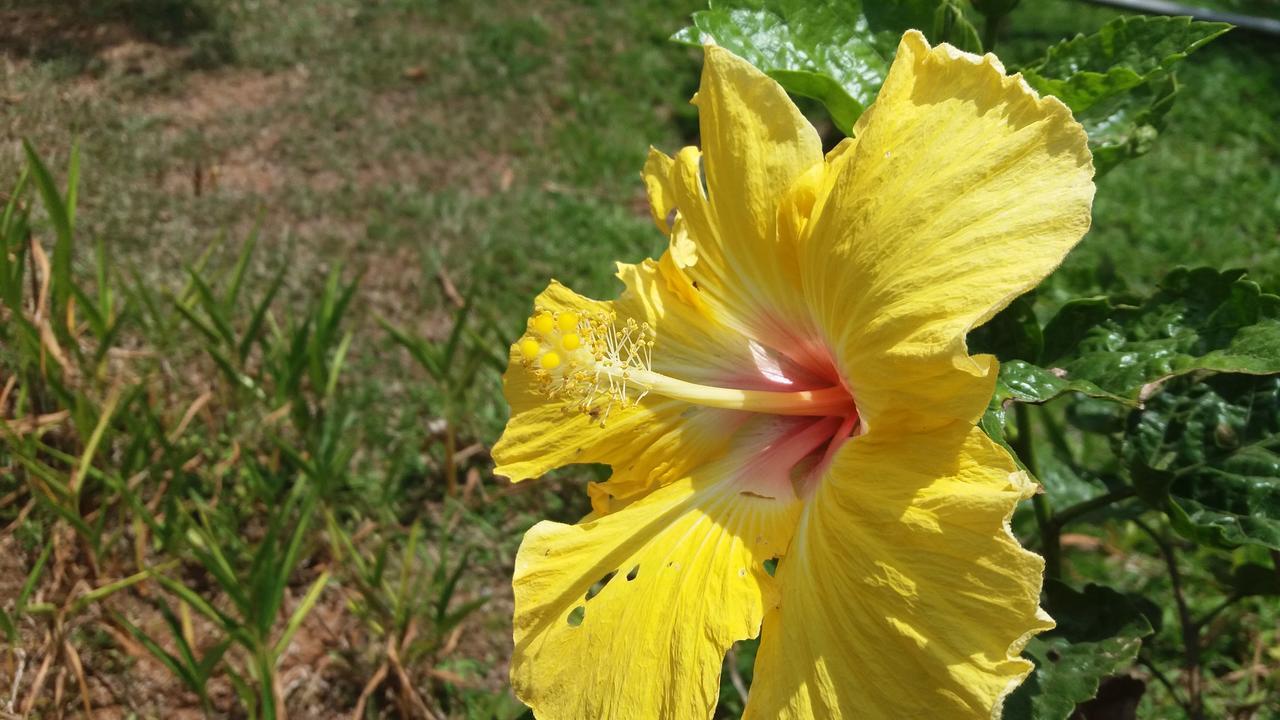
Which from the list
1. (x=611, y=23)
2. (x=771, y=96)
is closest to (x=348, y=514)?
(x=771, y=96)

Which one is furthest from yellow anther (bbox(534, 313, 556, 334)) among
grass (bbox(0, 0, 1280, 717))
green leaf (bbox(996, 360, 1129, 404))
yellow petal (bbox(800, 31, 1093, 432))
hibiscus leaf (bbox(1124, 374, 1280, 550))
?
grass (bbox(0, 0, 1280, 717))

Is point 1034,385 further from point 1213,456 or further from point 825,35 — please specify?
point 825,35

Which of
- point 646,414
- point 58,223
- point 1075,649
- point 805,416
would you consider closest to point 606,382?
point 646,414

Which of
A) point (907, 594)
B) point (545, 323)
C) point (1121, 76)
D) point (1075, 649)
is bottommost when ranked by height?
point (1075, 649)

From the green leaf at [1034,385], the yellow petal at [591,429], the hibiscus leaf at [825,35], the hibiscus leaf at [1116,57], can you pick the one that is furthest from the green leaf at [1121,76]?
the yellow petal at [591,429]

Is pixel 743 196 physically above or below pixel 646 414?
above

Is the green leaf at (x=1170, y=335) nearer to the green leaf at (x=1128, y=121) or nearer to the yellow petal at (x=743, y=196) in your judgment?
the green leaf at (x=1128, y=121)
